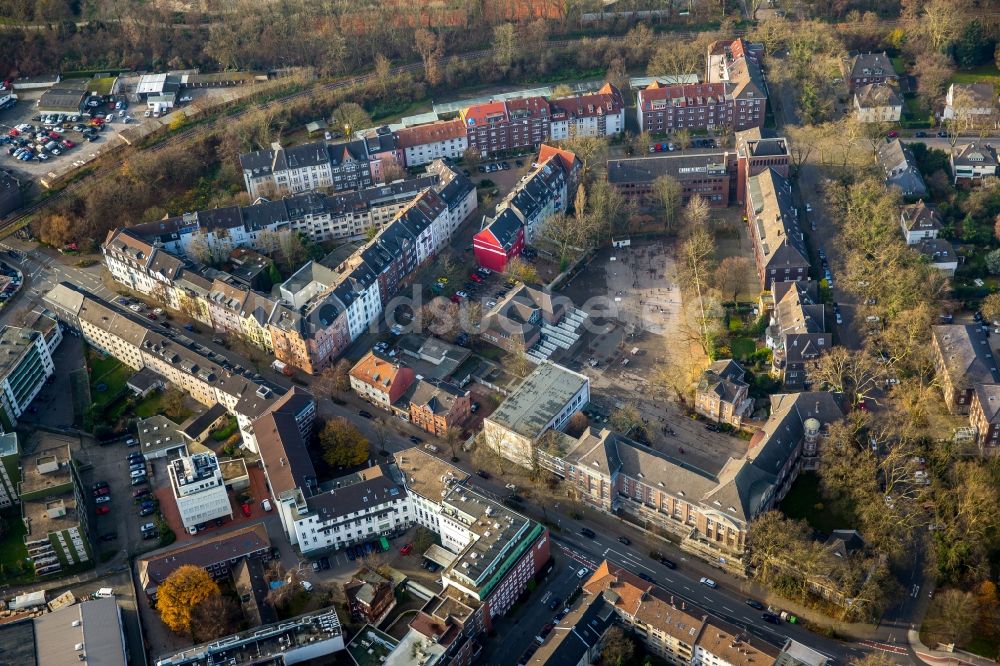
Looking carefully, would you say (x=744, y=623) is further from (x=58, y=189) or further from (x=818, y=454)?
(x=58, y=189)

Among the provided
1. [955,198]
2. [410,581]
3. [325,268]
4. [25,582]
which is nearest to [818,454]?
[410,581]

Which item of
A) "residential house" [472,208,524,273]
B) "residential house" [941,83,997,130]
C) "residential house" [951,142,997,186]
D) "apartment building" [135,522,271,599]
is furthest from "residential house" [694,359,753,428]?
"residential house" [941,83,997,130]

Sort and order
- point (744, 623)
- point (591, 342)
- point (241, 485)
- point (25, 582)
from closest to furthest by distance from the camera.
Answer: point (744, 623), point (25, 582), point (241, 485), point (591, 342)

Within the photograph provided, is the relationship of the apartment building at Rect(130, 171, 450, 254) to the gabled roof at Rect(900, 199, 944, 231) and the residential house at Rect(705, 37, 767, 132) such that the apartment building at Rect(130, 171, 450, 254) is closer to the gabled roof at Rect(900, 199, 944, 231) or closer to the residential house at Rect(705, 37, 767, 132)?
the residential house at Rect(705, 37, 767, 132)

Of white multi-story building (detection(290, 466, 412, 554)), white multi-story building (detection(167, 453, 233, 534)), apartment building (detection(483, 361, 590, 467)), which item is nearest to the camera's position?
white multi-story building (detection(290, 466, 412, 554))

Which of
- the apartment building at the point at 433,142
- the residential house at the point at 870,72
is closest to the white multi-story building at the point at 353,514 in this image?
the apartment building at the point at 433,142

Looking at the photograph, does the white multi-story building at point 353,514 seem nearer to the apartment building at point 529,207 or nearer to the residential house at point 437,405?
the residential house at point 437,405
